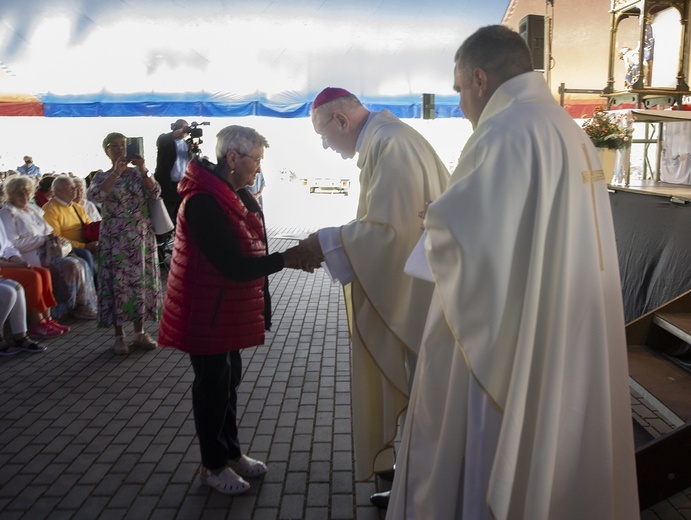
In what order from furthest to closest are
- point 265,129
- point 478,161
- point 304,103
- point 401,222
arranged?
point 265,129 → point 304,103 → point 401,222 → point 478,161

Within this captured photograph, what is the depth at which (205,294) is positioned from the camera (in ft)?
8.75

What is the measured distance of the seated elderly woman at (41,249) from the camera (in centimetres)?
580

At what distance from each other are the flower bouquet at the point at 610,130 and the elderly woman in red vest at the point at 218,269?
140 inches

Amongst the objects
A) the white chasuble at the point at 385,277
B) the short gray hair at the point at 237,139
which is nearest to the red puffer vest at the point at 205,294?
the short gray hair at the point at 237,139

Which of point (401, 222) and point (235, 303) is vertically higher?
point (401, 222)

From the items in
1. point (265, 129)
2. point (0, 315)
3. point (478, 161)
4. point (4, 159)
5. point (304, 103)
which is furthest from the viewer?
point (265, 129)

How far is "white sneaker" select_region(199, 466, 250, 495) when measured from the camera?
298cm

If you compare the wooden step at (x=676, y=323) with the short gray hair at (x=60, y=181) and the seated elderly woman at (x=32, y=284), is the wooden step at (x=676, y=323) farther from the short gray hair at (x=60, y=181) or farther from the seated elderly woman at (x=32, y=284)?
the short gray hair at (x=60, y=181)

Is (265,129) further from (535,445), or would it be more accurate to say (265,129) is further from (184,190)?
(535,445)

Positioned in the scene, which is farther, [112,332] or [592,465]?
[112,332]

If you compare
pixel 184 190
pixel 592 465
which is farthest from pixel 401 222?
pixel 592 465

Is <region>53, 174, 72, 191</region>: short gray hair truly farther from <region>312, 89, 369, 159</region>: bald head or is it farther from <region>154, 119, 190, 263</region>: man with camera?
<region>312, 89, 369, 159</region>: bald head

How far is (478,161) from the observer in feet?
6.16

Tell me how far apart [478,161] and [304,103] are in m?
10.3
